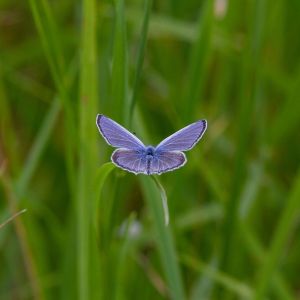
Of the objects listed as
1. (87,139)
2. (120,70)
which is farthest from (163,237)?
(120,70)

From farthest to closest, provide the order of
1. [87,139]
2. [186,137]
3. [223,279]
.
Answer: [223,279], [87,139], [186,137]

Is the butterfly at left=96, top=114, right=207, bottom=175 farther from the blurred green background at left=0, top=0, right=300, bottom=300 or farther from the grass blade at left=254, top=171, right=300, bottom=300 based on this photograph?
the grass blade at left=254, top=171, right=300, bottom=300

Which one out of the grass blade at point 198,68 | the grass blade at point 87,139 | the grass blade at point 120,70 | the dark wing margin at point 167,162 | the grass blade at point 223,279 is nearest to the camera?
the dark wing margin at point 167,162

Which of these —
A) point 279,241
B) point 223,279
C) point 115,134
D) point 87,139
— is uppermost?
point 115,134

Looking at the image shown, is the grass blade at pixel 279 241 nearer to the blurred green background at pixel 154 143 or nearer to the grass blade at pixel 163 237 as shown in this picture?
the blurred green background at pixel 154 143

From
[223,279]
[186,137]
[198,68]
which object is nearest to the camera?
[186,137]

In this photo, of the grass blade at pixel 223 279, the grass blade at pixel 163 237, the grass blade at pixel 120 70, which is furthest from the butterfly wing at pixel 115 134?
the grass blade at pixel 223 279

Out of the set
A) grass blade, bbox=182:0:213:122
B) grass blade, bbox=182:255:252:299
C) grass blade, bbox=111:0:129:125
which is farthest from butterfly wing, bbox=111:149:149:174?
grass blade, bbox=182:255:252:299

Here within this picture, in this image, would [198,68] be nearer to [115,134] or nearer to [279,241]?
[279,241]

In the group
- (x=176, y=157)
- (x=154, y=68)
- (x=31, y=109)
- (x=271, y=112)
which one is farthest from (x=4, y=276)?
(x=176, y=157)
